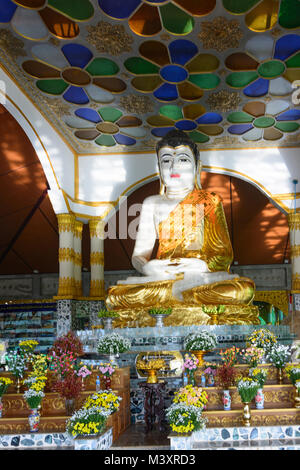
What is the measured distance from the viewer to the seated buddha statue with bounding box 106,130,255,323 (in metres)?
8.18

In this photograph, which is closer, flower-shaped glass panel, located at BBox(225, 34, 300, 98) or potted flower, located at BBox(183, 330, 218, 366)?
potted flower, located at BBox(183, 330, 218, 366)

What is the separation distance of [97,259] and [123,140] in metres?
2.78

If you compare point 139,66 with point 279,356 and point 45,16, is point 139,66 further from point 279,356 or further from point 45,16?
point 279,356

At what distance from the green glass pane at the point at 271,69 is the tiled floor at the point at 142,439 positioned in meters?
6.20

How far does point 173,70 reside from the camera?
9.00 m

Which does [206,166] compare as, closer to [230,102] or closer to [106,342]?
[230,102]

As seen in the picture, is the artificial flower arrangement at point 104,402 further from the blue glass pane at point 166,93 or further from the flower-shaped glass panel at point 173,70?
the blue glass pane at point 166,93

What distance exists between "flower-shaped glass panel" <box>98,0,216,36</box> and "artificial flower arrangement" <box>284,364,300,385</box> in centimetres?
507

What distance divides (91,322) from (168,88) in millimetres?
5245

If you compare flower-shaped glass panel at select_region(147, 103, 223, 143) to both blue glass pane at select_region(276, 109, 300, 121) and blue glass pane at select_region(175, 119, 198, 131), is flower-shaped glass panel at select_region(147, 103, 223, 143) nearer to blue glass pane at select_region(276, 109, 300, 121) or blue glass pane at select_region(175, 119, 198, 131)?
blue glass pane at select_region(175, 119, 198, 131)

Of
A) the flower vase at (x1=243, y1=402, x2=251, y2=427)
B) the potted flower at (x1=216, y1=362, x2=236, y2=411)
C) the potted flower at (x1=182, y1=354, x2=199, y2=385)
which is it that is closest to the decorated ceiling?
the potted flower at (x1=182, y1=354, x2=199, y2=385)

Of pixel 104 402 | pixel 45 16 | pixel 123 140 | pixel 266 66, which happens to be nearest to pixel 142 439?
pixel 104 402

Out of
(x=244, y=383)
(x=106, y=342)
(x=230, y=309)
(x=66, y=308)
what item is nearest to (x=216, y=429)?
(x=244, y=383)

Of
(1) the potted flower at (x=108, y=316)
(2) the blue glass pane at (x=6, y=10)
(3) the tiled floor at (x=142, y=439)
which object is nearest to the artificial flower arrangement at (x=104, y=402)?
(3) the tiled floor at (x=142, y=439)
